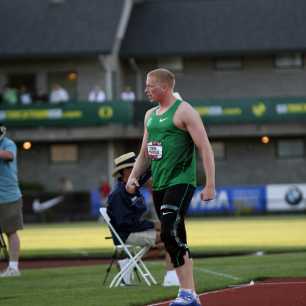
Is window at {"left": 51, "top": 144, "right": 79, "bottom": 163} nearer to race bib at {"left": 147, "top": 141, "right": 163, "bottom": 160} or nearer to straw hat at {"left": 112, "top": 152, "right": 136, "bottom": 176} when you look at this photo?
straw hat at {"left": 112, "top": 152, "right": 136, "bottom": 176}

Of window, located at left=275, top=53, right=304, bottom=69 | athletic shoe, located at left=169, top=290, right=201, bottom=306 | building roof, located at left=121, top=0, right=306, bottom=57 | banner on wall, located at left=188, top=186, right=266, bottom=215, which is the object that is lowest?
banner on wall, located at left=188, top=186, right=266, bottom=215

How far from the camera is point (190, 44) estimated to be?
52062 millimetres

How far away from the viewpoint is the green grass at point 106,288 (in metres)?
11.4

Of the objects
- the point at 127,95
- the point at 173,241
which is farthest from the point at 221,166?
the point at 173,241

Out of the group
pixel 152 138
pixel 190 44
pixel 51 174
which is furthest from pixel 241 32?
pixel 152 138

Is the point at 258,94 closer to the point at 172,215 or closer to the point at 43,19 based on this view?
the point at 43,19

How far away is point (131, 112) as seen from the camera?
49062mm

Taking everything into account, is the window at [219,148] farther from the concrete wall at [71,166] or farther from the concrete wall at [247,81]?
the concrete wall at [71,166]

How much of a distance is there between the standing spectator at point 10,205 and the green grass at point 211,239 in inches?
218

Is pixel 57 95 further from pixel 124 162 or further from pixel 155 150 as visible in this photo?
pixel 155 150

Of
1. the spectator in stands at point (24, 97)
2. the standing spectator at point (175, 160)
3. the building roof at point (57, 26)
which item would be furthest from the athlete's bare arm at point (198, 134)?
the building roof at point (57, 26)

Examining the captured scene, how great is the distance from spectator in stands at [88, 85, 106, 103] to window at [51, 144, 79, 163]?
105 inches

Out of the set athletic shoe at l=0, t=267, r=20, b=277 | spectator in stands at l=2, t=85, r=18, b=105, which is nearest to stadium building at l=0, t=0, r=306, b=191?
spectator in stands at l=2, t=85, r=18, b=105

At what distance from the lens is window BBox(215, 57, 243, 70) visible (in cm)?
5256
